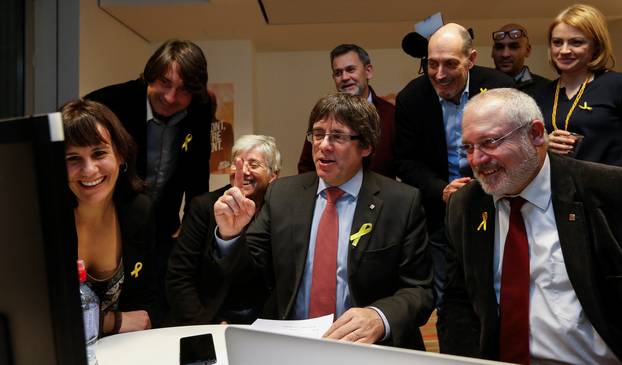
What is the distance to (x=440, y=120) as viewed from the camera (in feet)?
8.32

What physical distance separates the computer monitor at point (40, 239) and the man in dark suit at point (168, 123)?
6.45 feet

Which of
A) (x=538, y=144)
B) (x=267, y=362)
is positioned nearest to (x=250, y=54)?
(x=538, y=144)

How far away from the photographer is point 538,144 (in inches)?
66.0

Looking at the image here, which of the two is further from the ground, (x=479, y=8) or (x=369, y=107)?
(x=479, y=8)

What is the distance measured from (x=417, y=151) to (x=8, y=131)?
2.24 m

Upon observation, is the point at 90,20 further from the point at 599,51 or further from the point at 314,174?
the point at 599,51

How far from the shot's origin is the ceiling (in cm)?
524

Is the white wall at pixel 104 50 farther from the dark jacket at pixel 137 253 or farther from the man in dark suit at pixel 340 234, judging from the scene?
the man in dark suit at pixel 340 234

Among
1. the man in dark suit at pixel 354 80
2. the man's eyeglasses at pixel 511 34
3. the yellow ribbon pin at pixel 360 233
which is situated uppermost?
the man's eyeglasses at pixel 511 34

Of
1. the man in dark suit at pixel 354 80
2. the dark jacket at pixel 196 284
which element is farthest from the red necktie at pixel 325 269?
the man in dark suit at pixel 354 80

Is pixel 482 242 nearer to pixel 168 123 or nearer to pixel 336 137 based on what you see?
pixel 336 137

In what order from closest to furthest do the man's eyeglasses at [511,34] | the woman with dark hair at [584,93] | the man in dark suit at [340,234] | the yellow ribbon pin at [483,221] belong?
the yellow ribbon pin at [483,221]
the man in dark suit at [340,234]
the woman with dark hair at [584,93]
the man's eyeglasses at [511,34]

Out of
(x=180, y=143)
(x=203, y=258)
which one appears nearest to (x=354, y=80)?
(x=180, y=143)

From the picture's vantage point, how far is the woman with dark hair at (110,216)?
1.77 metres
